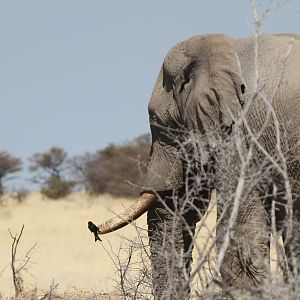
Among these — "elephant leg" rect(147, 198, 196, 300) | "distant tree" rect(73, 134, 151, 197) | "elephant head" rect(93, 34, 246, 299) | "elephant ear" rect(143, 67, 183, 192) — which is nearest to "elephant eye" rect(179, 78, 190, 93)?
→ "elephant head" rect(93, 34, 246, 299)

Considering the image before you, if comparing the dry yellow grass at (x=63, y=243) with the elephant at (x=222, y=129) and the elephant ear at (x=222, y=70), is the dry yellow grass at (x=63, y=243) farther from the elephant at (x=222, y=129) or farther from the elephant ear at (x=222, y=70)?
the elephant ear at (x=222, y=70)

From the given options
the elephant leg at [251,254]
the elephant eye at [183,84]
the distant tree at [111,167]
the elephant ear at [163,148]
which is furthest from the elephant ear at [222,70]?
the distant tree at [111,167]

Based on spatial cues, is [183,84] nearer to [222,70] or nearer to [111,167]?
[222,70]

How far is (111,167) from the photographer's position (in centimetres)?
3753

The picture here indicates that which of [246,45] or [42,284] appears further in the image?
[42,284]

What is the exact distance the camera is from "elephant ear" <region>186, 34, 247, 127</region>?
7449mm

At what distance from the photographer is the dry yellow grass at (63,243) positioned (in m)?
13.0

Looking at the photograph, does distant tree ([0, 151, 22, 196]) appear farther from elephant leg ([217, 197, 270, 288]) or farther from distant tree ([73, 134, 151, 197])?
elephant leg ([217, 197, 270, 288])

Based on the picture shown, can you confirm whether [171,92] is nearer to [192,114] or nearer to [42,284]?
[192,114]

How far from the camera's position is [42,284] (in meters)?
12.7

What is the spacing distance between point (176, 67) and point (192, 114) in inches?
18.9

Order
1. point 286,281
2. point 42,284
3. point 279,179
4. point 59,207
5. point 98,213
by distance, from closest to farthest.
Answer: point 286,281 < point 279,179 < point 42,284 < point 98,213 < point 59,207

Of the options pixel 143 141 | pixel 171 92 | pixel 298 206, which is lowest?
pixel 298 206

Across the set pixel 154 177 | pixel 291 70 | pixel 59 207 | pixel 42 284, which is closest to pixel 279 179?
pixel 291 70
